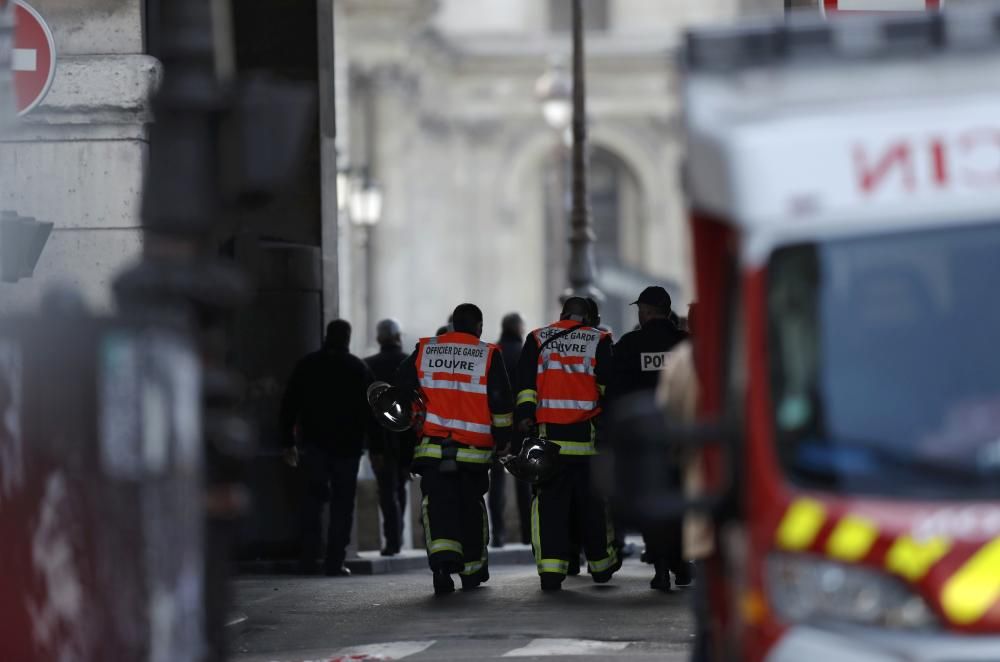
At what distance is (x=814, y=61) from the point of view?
23.0 ft

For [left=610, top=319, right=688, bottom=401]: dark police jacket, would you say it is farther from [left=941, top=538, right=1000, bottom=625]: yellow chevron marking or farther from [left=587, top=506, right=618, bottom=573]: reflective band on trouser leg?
[left=941, top=538, right=1000, bottom=625]: yellow chevron marking

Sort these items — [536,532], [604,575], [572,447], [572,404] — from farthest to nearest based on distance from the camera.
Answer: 1. [604,575]
2. [536,532]
3. [572,447]
4. [572,404]

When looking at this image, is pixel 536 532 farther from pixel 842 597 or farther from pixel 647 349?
pixel 842 597

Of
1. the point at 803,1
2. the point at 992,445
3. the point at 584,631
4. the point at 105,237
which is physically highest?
the point at 803,1

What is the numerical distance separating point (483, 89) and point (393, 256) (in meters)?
7.45

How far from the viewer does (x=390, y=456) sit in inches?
731

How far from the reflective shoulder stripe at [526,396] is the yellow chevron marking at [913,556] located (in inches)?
320

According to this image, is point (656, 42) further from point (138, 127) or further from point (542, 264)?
point (138, 127)

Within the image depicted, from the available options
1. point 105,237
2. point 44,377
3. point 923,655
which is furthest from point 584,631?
point 923,655

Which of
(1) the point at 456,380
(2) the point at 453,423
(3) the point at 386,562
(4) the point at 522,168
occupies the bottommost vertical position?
(3) the point at 386,562

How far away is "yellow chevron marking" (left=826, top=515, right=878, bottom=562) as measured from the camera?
6184 millimetres

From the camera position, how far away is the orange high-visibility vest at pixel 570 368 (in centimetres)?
1428

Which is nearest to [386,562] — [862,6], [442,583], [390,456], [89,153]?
[390,456]

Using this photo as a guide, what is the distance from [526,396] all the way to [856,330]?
775 centimetres
